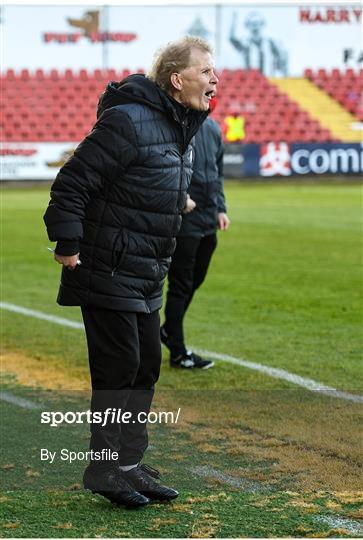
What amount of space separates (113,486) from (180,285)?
3.11 metres

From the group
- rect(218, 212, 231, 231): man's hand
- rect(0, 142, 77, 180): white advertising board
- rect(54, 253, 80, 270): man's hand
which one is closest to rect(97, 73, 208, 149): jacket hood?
rect(54, 253, 80, 270): man's hand

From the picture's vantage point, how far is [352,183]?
29.3 metres

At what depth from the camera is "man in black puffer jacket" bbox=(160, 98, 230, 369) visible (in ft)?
25.0

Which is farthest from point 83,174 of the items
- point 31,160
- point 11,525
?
point 31,160

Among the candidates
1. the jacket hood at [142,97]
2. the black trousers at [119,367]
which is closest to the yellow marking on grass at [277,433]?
the black trousers at [119,367]

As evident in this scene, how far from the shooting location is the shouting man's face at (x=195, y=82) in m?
4.69

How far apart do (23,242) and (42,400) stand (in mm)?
9382

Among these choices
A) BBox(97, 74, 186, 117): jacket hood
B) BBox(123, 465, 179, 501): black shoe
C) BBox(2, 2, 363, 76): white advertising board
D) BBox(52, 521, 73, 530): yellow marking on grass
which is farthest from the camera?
BBox(2, 2, 363, 76): white advertising board

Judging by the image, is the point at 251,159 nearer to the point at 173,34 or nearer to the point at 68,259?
the point at 173,34

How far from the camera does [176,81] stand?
470 cm

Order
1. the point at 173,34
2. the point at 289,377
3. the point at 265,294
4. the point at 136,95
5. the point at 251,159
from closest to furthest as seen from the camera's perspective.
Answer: the point at 136,95 < the point at 289,377 < the point at 265,294 < the point at 251,159 < the point at 173,34

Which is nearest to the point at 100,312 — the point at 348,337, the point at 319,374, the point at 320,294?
the point at 319,374

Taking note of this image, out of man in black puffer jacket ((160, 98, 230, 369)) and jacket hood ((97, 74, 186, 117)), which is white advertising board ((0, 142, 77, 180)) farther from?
jacket hood ((97, 74, 186, 117))

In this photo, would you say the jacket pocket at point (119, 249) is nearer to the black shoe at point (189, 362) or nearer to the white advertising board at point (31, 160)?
the black shoe at point (189, 362)
